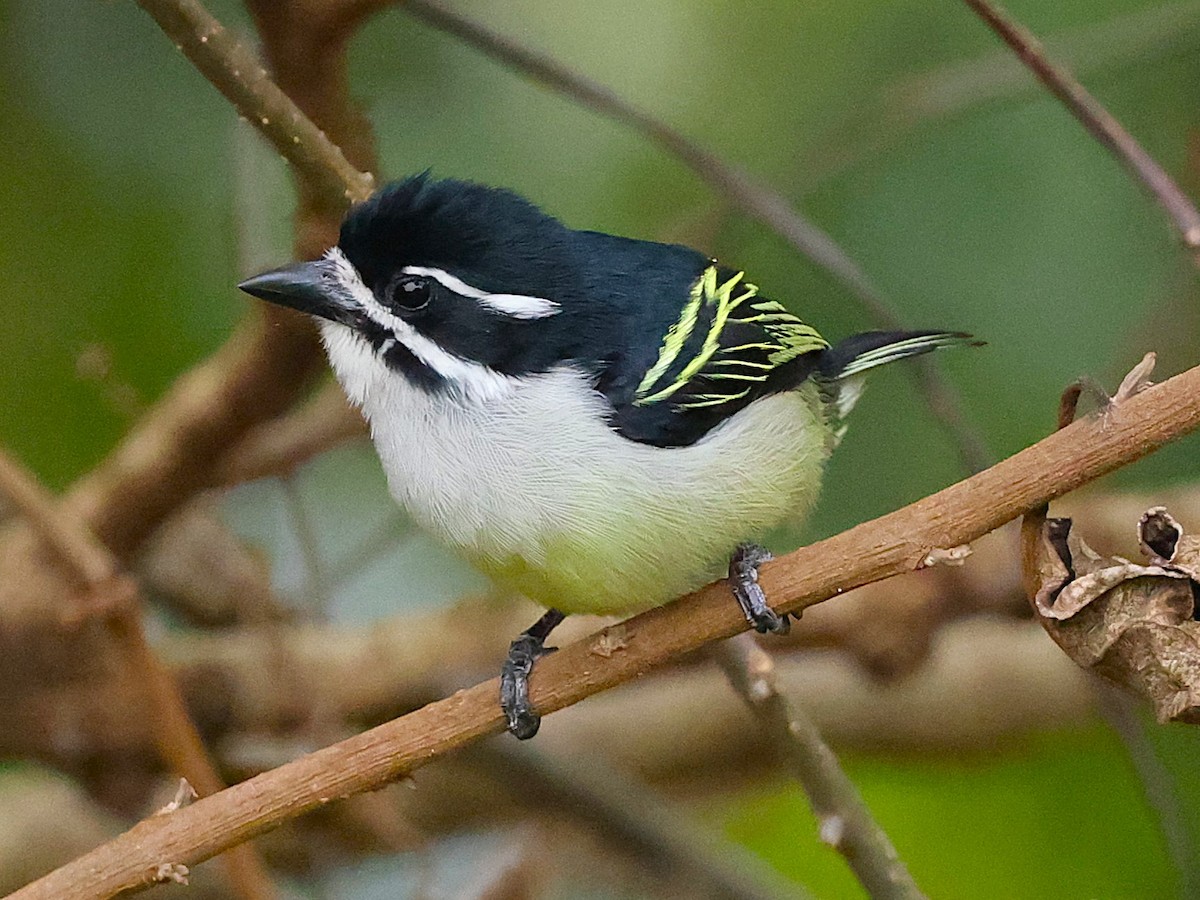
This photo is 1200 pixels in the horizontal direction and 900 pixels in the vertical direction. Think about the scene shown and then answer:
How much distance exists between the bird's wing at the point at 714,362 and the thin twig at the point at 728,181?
0.61 feet

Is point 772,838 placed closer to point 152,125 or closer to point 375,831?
point 375,831

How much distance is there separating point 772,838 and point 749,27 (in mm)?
1974

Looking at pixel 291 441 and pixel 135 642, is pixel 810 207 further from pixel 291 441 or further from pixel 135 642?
pixel 135 642

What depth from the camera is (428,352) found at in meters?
1.93

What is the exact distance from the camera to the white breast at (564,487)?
1.79m

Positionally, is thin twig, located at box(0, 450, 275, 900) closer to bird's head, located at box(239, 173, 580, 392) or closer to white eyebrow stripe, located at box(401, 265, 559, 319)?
bird's head, located at box(239, 173, 580, 392)

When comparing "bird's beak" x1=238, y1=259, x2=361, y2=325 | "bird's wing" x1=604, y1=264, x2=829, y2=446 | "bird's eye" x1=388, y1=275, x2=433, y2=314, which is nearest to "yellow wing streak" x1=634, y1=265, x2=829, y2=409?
"bird's wing" x1=604, y1=264, x2=829, y2=446

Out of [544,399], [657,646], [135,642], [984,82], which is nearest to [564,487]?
[544,399]

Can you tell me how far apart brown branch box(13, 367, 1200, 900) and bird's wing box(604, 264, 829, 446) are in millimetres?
310

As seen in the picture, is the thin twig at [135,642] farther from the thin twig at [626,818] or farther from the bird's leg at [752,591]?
the bird's leg at [752,591]

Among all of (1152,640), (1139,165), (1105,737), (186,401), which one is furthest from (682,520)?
(1105,737)

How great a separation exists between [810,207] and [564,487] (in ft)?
6.93

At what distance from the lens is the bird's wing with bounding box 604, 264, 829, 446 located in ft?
6.18

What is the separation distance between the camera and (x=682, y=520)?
6.00ft
